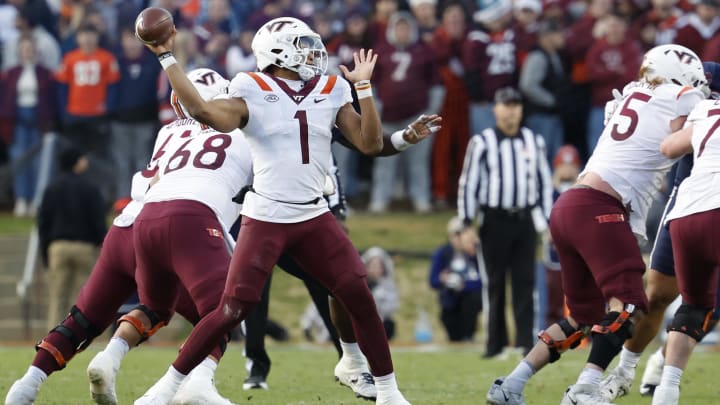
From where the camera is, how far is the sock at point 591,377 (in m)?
6.98

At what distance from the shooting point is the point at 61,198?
13.1 metres

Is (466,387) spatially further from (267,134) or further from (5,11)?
(5,11)

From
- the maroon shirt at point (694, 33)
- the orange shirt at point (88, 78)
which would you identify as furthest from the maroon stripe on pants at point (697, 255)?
the orange shirt at point (88, 78)

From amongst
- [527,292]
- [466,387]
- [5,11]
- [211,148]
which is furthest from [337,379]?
[5,11]

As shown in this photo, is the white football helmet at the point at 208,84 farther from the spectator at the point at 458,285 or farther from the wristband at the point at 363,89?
the spectator at the point at 458,285

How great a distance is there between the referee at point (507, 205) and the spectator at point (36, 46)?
6766 millimetres

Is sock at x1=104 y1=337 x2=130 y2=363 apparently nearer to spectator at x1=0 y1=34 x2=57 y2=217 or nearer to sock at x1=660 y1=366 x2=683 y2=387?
sock at x1=660 y1=366 x2=683 y2=387

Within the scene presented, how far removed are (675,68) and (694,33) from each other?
23.6 ft

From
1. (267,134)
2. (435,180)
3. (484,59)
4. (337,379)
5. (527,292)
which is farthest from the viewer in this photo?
(435,180)

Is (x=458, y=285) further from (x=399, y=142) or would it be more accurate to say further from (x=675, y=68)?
(x=399, y=142)

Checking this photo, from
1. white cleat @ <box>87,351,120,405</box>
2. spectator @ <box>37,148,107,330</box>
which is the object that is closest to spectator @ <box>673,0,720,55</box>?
spectator @ <box>37,148,107,330</box>

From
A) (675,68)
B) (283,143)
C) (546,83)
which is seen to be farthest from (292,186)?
(546,83)

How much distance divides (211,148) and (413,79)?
827 centimetres

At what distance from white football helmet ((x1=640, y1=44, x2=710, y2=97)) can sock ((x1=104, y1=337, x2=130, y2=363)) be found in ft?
9.93
